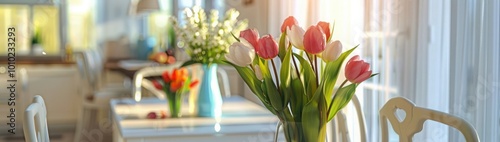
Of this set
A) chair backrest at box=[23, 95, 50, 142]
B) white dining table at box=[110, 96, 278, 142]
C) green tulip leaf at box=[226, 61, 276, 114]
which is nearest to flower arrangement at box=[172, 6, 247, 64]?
white dining table at box=[110, 96, 278, 142]

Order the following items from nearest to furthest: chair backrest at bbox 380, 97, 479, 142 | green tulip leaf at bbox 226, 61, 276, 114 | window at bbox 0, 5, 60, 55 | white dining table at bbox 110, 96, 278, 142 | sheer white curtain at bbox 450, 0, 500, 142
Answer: green tulip leaf at bbox 226, 61, 276, 114 < chair backrest at bbox 380, 97, 479, 142 < sheer white curtain at bbox 450, 0, 500, 142 < white dining table at bbox 110, 96, 278, 142 < window at bbox 0, 5, 60, 55

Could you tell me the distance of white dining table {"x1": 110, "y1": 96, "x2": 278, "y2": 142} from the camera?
72.1 inches

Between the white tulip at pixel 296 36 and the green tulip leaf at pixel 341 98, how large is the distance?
12cm

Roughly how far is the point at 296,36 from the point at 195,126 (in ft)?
3.25

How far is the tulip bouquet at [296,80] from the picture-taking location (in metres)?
1.08

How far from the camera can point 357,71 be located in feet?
3.44

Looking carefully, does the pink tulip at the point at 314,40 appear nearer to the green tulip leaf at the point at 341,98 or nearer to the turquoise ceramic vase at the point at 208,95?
the green tulip leaf at the point at 341,98

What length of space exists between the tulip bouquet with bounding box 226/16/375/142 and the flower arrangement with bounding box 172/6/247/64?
0.99m

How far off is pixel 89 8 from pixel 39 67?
78 centimetres

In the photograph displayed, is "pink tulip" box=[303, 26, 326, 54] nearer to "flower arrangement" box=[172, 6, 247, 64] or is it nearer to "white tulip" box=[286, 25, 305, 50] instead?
"white tulip" box=[286, 25, 305, 50]

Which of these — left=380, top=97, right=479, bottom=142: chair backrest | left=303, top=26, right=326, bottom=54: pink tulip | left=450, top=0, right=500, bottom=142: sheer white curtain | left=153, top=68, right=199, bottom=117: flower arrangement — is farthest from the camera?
left=153, top=68, right=199, bottom=117: flower arrangement

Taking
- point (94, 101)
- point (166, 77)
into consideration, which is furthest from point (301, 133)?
point (94, 101)

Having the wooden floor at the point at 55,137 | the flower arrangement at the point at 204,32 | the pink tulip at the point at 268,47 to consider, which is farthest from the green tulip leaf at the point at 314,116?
the wooden floor at the point at 55,137

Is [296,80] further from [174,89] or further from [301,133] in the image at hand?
[174,89]
